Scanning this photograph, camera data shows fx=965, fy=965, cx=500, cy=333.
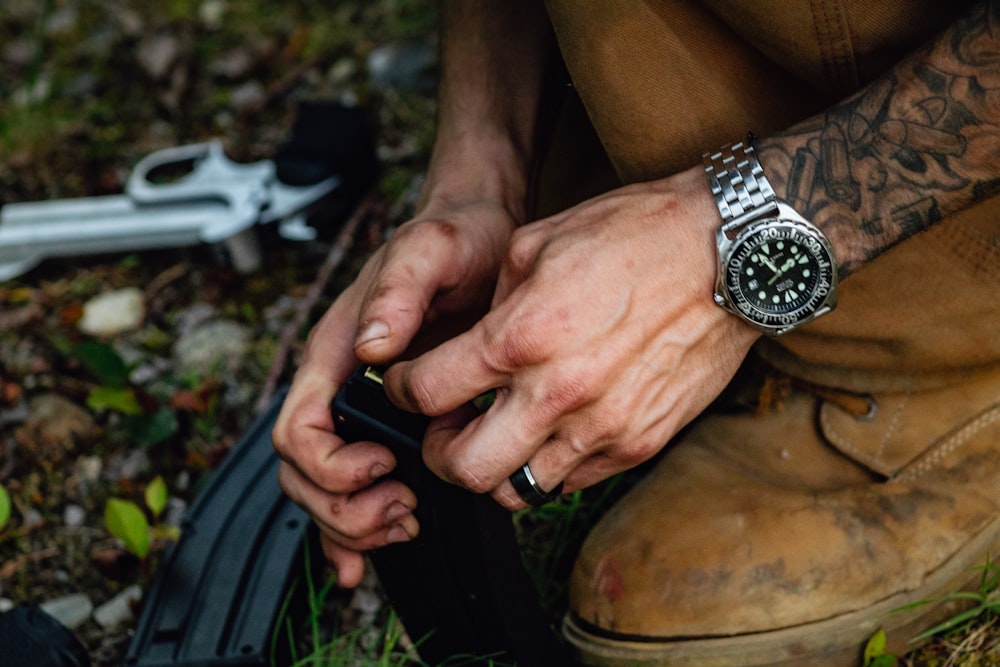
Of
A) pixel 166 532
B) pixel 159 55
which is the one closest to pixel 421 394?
pixel 166 532

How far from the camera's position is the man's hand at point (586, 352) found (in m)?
1.27

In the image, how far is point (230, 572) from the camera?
1913mm

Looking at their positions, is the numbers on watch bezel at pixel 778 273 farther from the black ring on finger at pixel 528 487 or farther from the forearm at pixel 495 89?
Result: the forearm at pixel 495 89

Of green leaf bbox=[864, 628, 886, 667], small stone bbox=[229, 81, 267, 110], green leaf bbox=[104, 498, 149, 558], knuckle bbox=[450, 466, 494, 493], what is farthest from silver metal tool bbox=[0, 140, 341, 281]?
green leaf bbox=[864, 628, 886, 667]

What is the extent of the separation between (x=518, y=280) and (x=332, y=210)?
1.45 meters

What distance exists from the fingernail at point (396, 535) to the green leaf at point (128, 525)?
23.8 inches

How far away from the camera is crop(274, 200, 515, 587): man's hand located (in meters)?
1.45

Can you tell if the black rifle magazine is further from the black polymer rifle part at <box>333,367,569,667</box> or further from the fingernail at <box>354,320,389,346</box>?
the fingernail at <box>354,320,389,346</box>

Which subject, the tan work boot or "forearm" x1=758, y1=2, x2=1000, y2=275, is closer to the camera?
"forearm" x1=758, y1=2, x2=1000, y2=275

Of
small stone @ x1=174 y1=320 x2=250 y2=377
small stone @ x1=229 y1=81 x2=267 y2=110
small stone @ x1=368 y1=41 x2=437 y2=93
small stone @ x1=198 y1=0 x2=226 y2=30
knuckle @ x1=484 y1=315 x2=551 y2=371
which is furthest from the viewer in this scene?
small stone @ x1=198 y1=0 x2=226 y2=30

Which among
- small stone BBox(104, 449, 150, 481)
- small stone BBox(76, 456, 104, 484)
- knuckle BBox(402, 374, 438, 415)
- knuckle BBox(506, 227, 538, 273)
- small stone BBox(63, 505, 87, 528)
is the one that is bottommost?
small stone BBox(63, 505, 87, 528)

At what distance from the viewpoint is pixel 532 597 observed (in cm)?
162

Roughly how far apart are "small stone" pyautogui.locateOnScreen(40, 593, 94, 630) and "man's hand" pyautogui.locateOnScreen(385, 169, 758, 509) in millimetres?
1038

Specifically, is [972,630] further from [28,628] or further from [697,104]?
[28,628]
